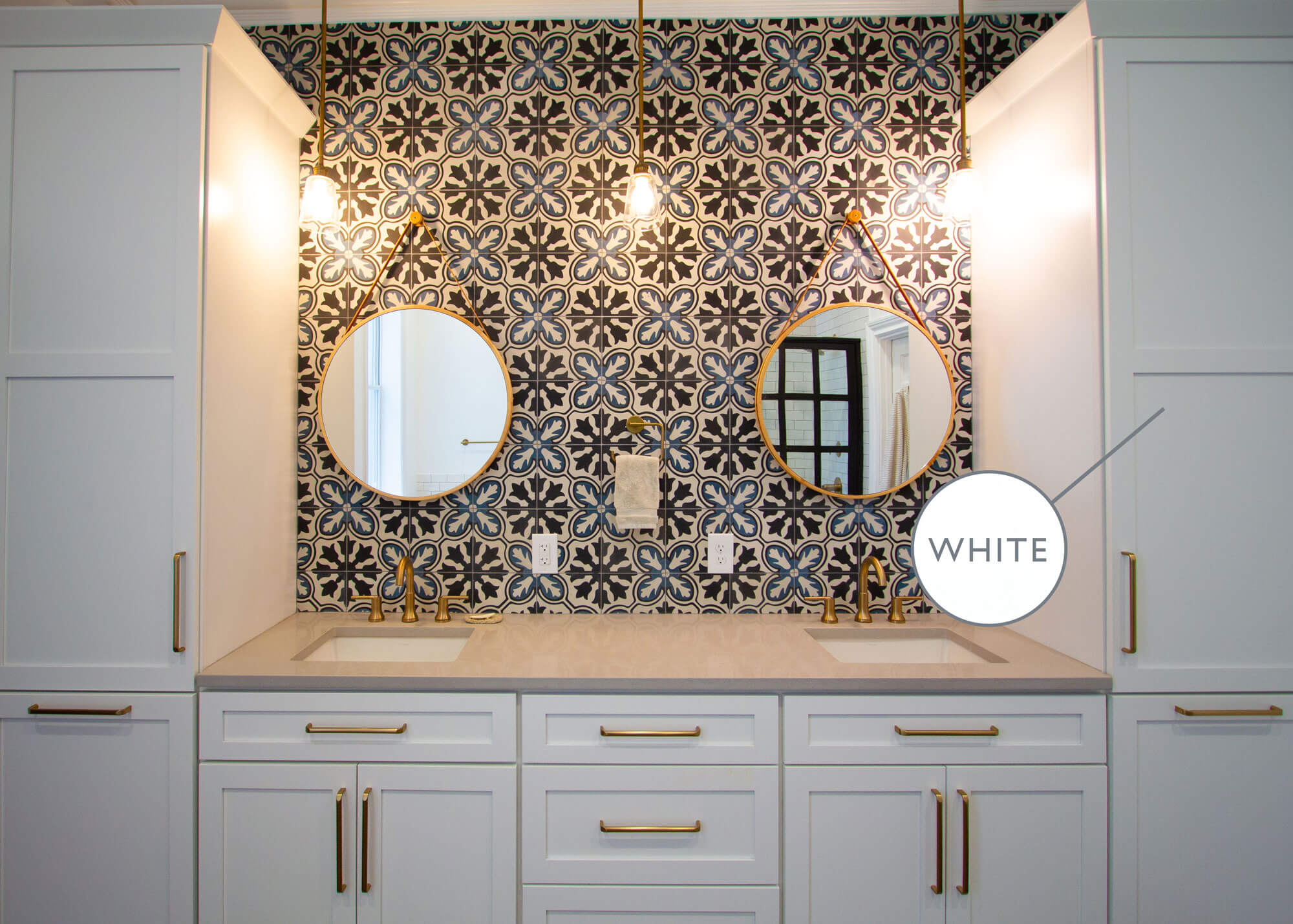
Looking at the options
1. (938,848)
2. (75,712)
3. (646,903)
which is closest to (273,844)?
(75,712)

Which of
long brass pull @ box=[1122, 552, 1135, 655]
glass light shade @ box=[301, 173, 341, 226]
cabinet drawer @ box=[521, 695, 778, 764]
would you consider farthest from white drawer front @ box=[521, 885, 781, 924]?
glass light shade @ box=[301, 173, 341, 226]

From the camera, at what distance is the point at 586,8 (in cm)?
198

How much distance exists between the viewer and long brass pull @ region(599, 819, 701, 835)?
4.72 feet

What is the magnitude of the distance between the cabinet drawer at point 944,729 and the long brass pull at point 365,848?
933 mm

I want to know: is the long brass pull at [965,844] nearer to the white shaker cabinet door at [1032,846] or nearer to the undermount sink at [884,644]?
the white shaker cabinet door at [1032,846]

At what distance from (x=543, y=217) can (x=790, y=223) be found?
2.46 feet

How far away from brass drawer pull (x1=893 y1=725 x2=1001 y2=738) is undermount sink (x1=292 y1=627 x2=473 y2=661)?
1.16 meters

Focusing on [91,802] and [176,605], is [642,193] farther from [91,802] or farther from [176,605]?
[91,802]

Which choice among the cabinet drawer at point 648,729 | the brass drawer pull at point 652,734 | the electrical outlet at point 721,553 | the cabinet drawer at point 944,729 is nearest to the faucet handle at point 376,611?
the cabinet drawer at point 648,729

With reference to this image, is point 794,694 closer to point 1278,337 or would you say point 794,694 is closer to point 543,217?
point 1278,337

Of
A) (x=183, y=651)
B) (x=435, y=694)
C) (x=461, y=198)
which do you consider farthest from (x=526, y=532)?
(x=461, y=198)

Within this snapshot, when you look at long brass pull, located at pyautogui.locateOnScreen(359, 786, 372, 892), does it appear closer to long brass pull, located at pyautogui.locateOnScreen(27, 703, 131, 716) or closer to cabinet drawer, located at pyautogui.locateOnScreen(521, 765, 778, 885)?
cabinet drawer, located at pyautogui.locateOnScreen(521, 765, 778, 885)

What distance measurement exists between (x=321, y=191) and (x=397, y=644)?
127 centimetres

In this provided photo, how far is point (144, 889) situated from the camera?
4.91 ft
